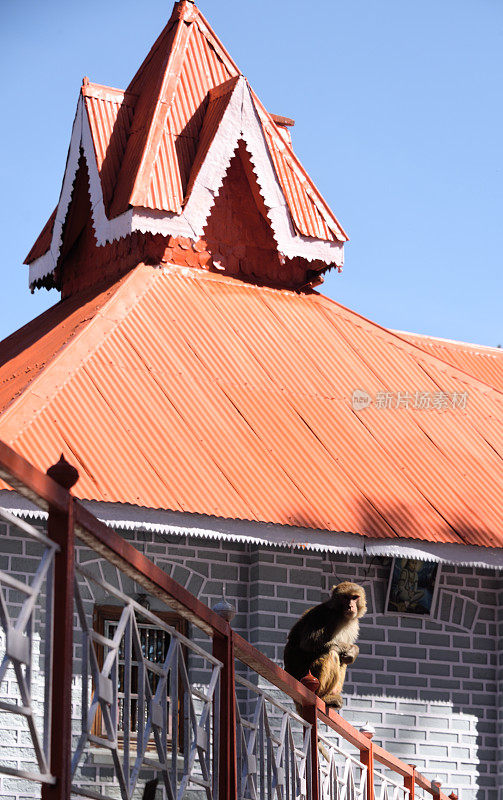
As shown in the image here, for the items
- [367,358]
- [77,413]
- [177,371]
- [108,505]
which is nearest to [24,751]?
[108,505]

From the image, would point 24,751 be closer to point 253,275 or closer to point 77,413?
point 77,413

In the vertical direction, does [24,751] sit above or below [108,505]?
below

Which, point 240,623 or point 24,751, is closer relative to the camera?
point 24,751

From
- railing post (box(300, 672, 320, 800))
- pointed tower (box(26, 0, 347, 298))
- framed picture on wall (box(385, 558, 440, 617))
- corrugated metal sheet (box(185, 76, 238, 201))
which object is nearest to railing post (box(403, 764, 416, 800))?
railing post (box(300, 672, 320, 800))

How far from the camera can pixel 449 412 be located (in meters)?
14.9

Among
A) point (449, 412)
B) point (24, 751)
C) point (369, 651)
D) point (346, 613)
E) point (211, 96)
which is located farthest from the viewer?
point (211, 96)

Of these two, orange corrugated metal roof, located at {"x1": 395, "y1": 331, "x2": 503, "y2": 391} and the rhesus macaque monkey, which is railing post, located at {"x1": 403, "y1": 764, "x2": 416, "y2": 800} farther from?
orange corrugated metal roof, located at {"x1": 395, "y1": 331, "x2": 503, "y2": 391}

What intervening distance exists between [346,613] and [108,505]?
2.27 m

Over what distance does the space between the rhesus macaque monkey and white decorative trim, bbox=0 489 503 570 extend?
1501 mm

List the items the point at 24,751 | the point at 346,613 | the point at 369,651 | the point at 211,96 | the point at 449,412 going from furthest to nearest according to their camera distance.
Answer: the point at 211,96, the point at 449,412, the point at 369,651, the point at 24,751, the point at 346,613

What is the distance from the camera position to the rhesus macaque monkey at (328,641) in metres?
10.4

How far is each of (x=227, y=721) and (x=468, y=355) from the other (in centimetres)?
1282

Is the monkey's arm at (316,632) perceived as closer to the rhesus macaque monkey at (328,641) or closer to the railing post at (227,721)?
the rhesus macaque monkey at (328,641)

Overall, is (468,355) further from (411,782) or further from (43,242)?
(411,782)
